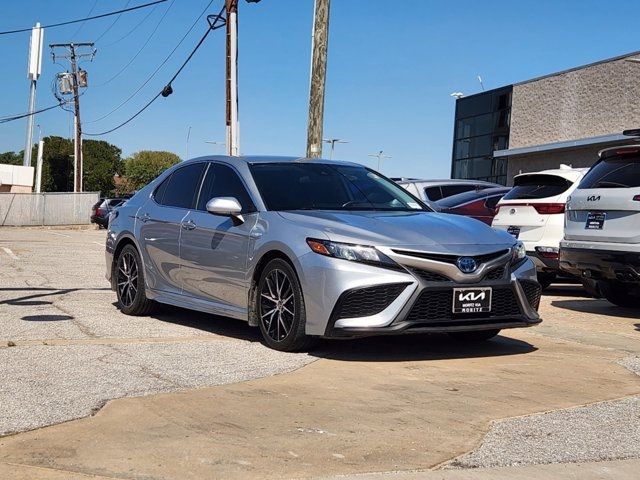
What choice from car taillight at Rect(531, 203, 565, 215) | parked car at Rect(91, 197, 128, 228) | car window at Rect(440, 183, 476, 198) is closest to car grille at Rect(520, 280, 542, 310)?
car taillight at Rect(531, 203, 565, 215)

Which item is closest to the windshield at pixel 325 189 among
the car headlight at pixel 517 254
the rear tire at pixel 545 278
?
the car headlight at pixel 517 254

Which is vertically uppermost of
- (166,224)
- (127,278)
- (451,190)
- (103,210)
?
(451,190)

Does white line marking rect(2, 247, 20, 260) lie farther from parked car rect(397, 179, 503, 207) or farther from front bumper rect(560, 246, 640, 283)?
front bumper rect(560, 246, 640, 283)

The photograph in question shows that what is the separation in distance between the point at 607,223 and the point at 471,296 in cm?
355

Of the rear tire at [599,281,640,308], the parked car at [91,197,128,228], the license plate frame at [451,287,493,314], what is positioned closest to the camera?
the license plate frame at [451,287,493,314]

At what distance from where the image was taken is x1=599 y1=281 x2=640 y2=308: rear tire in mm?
10555

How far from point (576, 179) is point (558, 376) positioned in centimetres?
579

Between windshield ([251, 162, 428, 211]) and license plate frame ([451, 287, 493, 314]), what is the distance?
136 cm

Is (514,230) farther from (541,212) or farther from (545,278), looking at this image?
(545,278)

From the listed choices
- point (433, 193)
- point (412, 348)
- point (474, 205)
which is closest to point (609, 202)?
point (412, 348)

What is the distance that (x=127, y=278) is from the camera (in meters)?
9.03

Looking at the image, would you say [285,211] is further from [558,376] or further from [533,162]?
[533,162]

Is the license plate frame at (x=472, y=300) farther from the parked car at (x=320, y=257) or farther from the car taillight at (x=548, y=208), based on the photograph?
the car taillight at (x=548, y=208)

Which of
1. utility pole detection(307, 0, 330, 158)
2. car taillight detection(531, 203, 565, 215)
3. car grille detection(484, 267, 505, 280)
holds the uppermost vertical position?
utility pole detection(307, 0, 330, 158)
